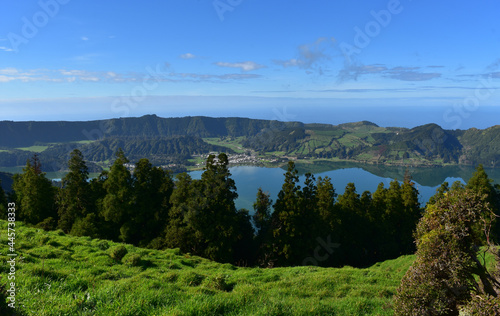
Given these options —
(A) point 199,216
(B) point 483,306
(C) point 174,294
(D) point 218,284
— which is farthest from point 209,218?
(B) point 483,306

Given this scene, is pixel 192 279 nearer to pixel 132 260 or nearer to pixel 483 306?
pixel 132 260

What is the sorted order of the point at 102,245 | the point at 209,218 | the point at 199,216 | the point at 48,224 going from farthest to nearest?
the point at 48,224 → the point at 209,218 → the point at 199,216 → the point at 102,245

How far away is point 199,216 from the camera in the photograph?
26.6m

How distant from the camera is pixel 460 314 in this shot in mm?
6543

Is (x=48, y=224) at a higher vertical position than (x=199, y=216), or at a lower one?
lower

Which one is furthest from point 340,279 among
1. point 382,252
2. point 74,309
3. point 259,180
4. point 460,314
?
point 259,180

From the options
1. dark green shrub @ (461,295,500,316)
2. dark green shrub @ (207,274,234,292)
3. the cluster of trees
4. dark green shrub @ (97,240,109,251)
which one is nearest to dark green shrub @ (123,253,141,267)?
dark green shrub @ (97,240,109,251)

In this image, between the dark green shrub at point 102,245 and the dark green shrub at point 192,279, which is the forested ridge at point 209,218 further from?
the dark green shrub at point 192,279

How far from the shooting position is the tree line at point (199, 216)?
26.8 metres

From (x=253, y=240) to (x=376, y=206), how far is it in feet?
66.9

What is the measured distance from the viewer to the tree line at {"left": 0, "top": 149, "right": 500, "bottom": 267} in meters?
26.8

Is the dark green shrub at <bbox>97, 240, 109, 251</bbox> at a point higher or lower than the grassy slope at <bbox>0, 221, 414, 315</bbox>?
lower

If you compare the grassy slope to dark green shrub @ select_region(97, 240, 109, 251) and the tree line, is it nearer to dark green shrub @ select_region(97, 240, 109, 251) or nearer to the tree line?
dark green shrub @ select_region(97, 240, 109, 251)

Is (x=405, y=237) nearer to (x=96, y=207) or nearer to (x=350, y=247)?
(x=350, y=247)
